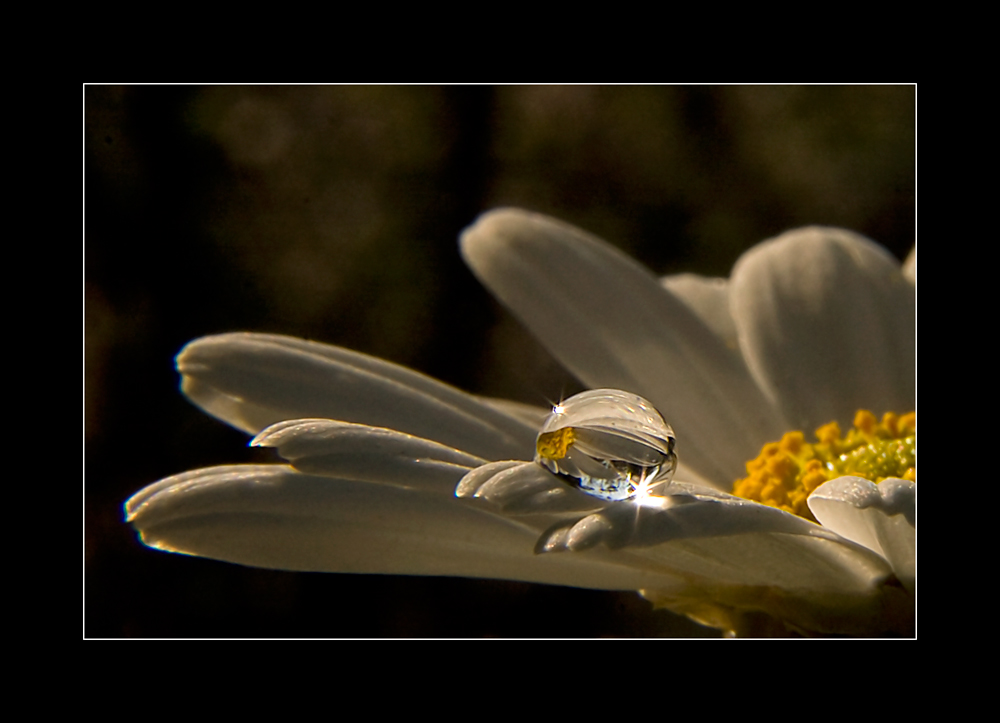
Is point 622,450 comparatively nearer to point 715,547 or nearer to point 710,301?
point 715,547

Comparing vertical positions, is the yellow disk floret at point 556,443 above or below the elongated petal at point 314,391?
below

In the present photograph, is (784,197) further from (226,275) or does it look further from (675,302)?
(226,275)

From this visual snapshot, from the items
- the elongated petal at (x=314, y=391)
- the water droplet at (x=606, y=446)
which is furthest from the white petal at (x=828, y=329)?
the water droplet at (x=606, y=446)

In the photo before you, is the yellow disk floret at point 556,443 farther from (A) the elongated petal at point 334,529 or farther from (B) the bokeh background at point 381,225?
(B) the bokeh background at point 381,225

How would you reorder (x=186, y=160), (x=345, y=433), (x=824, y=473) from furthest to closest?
(x=186, y=160)
(x=824, y=473)
(x=345, y=433)

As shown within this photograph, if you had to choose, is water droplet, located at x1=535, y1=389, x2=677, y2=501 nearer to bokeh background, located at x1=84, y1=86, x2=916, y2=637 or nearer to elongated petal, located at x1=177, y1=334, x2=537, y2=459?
elongated petal, located at x1=177, y1=334, x2=537, y2=459

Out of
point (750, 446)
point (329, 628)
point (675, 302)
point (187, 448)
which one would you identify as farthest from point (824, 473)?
point (187, 448)

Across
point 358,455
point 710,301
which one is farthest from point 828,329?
point 358,455
